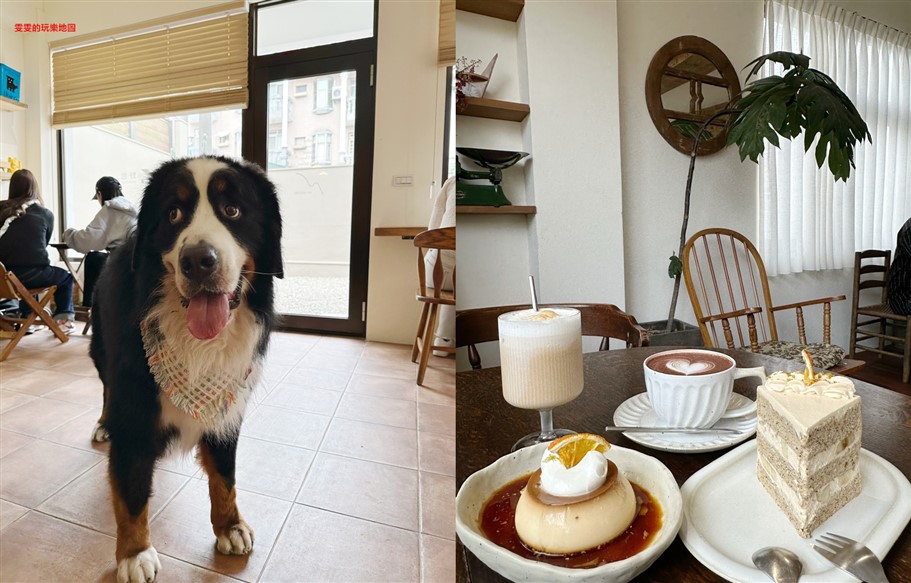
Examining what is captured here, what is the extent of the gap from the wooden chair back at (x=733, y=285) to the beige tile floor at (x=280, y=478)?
0.53m

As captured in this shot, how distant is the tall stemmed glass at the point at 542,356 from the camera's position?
218mm

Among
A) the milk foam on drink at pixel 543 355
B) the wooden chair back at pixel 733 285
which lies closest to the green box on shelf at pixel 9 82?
the milk foam on drink at pixel 543 355

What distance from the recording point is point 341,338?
0.31 m

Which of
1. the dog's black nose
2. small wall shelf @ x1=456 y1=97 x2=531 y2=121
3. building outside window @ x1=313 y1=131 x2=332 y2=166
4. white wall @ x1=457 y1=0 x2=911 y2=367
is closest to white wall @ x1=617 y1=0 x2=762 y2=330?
white wall @ x1=457 y1=0 x2=911 y2=367

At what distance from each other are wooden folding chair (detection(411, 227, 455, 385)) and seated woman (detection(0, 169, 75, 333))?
21cm

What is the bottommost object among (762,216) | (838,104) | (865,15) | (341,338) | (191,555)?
(191,555)

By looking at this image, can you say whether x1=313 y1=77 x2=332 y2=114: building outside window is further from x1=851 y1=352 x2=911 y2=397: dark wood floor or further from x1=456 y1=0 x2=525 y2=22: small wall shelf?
x1=851 y1=352 x2=911 y2=397: dark wood floor

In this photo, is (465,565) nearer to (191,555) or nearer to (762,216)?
(191,555)

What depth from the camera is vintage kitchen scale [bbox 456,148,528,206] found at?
0.49 m

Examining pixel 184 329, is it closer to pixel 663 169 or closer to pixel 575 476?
pixel 575 476

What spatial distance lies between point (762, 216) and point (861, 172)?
122mm

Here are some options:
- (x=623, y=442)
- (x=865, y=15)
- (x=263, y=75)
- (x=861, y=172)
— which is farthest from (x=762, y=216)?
(x=263, y=75)

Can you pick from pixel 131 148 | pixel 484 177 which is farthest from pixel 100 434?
pixel 484 177

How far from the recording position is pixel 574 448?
15 centimetres
